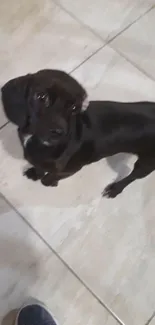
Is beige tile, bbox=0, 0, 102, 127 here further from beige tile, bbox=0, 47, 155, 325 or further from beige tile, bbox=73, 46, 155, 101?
beige tile, bbox=0, 47, 155, 325

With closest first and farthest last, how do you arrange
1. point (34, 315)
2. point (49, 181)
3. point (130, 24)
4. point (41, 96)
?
point (41, 96) → point (34, 315) → point (49, 181) → point (130, 24)

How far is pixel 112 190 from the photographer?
161 cm

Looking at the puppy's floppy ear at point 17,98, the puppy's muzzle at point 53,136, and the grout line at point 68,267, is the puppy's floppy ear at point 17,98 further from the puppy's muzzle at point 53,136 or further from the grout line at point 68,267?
the grout line at point 68,267

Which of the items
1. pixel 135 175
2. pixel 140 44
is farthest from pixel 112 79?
pixel 135 175

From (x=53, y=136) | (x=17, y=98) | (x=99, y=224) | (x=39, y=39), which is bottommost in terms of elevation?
(x=99, y=224)

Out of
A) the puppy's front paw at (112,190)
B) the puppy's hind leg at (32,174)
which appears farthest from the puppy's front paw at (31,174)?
the puppy's front paw at (112,190)

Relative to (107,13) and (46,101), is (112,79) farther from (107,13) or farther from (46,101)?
(46,101)

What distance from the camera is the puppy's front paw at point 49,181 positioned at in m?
1.56

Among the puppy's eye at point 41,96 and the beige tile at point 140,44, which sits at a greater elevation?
the puppy's eye at point 41,96

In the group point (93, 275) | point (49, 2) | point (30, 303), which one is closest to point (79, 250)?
point (93, 275)

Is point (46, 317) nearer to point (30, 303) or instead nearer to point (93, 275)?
point (30, 303)

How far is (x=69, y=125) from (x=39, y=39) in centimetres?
63

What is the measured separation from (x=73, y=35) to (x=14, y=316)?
97 centimetres

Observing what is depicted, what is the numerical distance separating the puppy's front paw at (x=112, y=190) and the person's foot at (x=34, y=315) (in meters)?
0.39
